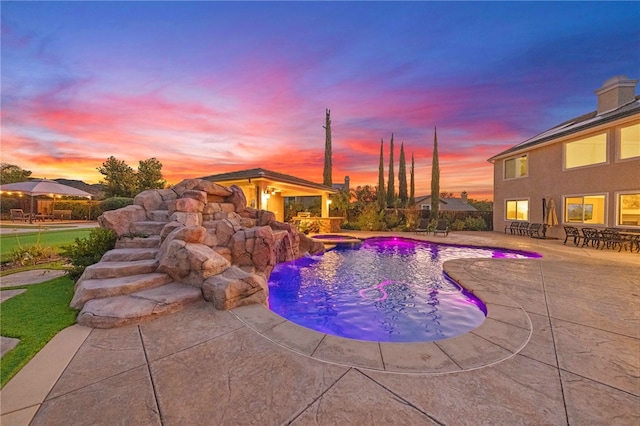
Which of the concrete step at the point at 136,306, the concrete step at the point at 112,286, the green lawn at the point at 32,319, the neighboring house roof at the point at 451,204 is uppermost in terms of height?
the neighboring house roof at the point at 451,204

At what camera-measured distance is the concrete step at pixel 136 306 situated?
10.4 ft

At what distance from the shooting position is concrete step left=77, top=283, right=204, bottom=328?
10.4 ft

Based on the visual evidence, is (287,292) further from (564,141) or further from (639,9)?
(639,9)

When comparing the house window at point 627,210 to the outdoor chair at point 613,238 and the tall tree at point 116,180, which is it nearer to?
the outdoor chair at point 613,238

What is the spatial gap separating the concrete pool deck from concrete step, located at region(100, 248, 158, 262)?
78.1 inches

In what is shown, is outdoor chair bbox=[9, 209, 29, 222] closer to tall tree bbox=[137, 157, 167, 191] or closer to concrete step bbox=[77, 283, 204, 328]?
Answer: tall tree bbox=[137, 157, 167, 191]

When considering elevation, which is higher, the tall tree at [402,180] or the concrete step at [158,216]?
the tall tree at [402,180]

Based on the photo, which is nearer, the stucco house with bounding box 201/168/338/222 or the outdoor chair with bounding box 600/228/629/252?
the outdoor chair with bounding box 600/228/629/252

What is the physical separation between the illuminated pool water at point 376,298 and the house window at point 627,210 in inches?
212

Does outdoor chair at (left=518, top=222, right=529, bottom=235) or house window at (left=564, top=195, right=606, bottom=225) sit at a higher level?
house window at (left=564, top=195, right=606, bottom=225)

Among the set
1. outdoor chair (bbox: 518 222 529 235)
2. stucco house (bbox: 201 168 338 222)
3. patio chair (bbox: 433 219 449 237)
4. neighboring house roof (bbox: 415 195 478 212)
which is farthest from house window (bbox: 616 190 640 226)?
neighboring house roof (bbox: 415 195 478 212)

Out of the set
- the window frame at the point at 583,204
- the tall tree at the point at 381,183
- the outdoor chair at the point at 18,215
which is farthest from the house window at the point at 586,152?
the outdoor chair at the point at 18,215

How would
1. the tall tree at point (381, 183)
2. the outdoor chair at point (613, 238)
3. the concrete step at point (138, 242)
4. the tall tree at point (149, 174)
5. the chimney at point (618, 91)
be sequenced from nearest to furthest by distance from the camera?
the concrete step at point (138, 242) → the outdoor chair at point (613, 238) → the chimney at point (618, 91) → the tall tree at point (149, 174) → the tall tree at point (381, 183)

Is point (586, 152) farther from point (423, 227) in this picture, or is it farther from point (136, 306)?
point (136, 306)
